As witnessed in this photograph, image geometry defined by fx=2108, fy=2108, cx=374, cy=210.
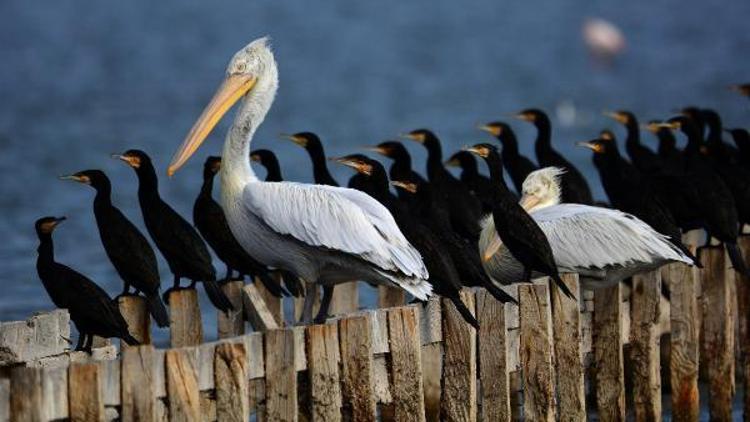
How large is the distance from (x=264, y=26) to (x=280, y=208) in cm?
5268

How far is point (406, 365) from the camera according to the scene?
9312mm

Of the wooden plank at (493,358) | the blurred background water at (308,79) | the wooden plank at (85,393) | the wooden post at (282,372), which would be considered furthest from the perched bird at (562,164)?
the wooden plank at (85,393)

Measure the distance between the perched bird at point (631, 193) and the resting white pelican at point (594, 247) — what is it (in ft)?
0.60

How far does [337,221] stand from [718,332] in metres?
3.35

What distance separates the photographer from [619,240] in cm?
1150

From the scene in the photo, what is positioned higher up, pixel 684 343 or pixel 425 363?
pixel 684 343

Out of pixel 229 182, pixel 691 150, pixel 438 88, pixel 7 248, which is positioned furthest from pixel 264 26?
pixel 229 182

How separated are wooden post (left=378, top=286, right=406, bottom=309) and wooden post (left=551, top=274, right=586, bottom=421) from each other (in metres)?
1.03

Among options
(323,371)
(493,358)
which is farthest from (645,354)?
Result: (323,371)

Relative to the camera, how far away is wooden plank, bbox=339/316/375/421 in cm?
891

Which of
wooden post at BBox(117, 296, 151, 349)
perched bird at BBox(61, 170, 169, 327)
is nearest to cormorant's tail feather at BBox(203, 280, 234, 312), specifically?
perched bird at BBox(61, 170, 169, 327)

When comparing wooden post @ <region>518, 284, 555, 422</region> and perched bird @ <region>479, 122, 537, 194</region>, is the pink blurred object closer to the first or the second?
perched bird @ <region>479, 122, 537, 194</region>

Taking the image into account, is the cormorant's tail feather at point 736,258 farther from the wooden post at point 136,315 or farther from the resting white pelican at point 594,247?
the wooden post at point 136,315

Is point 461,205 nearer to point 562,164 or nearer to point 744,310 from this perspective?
point 562,164
